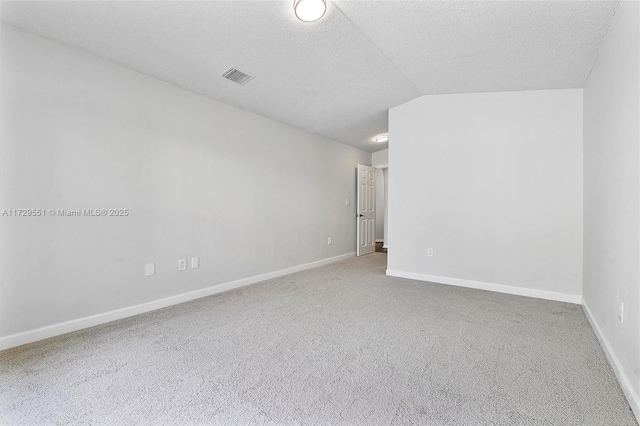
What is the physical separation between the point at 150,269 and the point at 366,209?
4398 mm

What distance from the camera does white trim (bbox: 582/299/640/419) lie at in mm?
1430

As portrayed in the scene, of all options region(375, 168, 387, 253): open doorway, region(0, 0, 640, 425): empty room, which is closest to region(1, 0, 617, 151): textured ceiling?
region(0, 0, 640, 425): empty room

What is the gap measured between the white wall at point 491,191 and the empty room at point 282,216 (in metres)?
0.02

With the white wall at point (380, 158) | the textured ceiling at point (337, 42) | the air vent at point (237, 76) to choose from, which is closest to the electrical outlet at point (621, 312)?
the textured ceiling at point (337, 42)

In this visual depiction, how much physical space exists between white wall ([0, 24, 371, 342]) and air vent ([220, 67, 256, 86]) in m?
0.53

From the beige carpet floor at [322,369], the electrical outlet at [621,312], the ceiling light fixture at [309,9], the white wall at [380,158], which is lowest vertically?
A: the beige carpet floor at [322,369]

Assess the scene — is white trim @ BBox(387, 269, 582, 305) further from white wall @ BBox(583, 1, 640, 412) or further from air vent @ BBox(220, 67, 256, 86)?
air vent @ BBox(220, 67, 256, 86)

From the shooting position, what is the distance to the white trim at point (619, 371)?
1430 mm

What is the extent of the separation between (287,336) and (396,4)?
2608 mm

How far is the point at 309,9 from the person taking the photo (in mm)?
2133

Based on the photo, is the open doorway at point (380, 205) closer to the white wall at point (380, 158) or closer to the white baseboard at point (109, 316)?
the white wall at point (380, 158)

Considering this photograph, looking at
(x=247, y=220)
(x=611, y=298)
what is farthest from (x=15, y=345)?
(x=611, y=298)

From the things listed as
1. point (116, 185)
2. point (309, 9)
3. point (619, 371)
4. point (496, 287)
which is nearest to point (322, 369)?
point (619, 371)

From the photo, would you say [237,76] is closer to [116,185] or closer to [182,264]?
[116,185]
